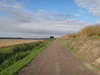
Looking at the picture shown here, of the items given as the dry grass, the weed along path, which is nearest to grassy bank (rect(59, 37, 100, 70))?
the dry grass

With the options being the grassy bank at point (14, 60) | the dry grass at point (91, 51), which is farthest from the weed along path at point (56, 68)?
the dry grass at point (91, 51)

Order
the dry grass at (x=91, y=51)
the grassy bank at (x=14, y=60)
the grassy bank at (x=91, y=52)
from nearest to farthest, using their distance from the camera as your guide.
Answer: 1. the grassy bank at (x=14, y=60)
2. the grassy bank at (x=91, y=52)
3. the dry grass at (x=91, y=51)

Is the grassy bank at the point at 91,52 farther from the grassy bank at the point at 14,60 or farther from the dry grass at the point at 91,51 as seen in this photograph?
the grassy bank at the point at 14,60

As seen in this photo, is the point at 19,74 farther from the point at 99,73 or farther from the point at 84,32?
the point at 84,32

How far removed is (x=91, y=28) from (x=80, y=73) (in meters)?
18.1

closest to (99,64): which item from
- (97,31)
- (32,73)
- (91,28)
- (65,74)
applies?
(65,74)

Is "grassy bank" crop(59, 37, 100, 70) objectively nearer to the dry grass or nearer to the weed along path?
the dry grass

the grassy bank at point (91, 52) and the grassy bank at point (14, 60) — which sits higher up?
the grassy bank at point (91, 52)

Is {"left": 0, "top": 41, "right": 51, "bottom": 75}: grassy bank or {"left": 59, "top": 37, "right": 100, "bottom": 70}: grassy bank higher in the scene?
{"left": 59, "top": 37, "right": 100, "bottom": 70}: grassy bank

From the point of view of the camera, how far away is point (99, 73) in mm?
6945

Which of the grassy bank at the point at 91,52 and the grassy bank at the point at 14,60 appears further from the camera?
the grassy bank at the point at 91,52

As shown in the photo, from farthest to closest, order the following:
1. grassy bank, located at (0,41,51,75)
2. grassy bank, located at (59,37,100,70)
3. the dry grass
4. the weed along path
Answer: the dry grass → grassy bank, located at (59,37,100,70) → grassy bank, located at (0,41,51,75) → the weed along path

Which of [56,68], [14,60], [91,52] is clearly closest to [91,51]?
[91,52]

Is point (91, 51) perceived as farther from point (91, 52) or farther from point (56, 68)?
point (56, 68)
